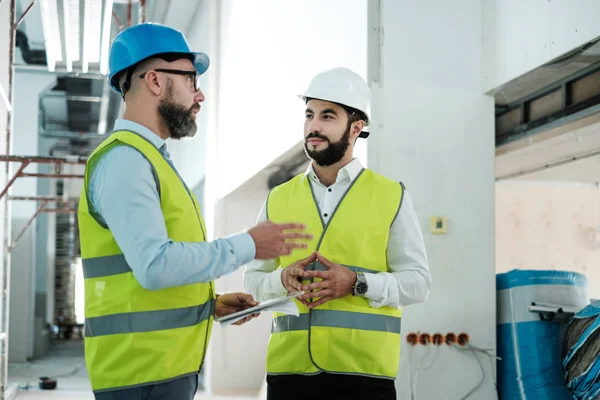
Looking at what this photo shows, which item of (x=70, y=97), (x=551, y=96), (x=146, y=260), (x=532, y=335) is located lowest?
(x=532, y=335)

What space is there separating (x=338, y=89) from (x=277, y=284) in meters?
0.79

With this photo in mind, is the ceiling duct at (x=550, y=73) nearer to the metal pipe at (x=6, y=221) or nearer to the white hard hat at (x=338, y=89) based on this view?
the white hard hat at (x=338, y=89)

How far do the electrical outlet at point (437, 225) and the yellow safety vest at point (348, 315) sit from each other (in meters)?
1.30

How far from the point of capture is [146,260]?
1792 mm

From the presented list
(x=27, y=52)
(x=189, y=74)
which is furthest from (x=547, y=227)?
(x=189, y=74)

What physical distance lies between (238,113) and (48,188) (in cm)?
988

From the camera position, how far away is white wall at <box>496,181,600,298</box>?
32.1ft

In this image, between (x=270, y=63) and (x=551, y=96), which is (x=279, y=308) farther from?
(x=270, y=63)

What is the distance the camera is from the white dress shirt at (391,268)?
2.46 m

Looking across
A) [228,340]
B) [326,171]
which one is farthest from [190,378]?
[228,340]

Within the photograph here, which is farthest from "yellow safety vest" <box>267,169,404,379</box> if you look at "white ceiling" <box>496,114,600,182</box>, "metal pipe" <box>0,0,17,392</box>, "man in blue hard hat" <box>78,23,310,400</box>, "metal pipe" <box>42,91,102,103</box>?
"metal pipe" <box>42,91,102,103</box>

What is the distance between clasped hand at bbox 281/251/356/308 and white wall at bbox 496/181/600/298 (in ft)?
25.2

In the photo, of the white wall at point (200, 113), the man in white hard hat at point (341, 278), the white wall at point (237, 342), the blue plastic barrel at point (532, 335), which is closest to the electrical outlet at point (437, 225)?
the blue plastic barrel at point (532, 335)

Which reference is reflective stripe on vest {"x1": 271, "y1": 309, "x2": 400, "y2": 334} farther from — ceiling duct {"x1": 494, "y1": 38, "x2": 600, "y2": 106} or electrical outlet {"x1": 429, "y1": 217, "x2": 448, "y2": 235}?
ceiling duct {"x1": 494, "y1": 38, "x2": 600, "y2": 106}
